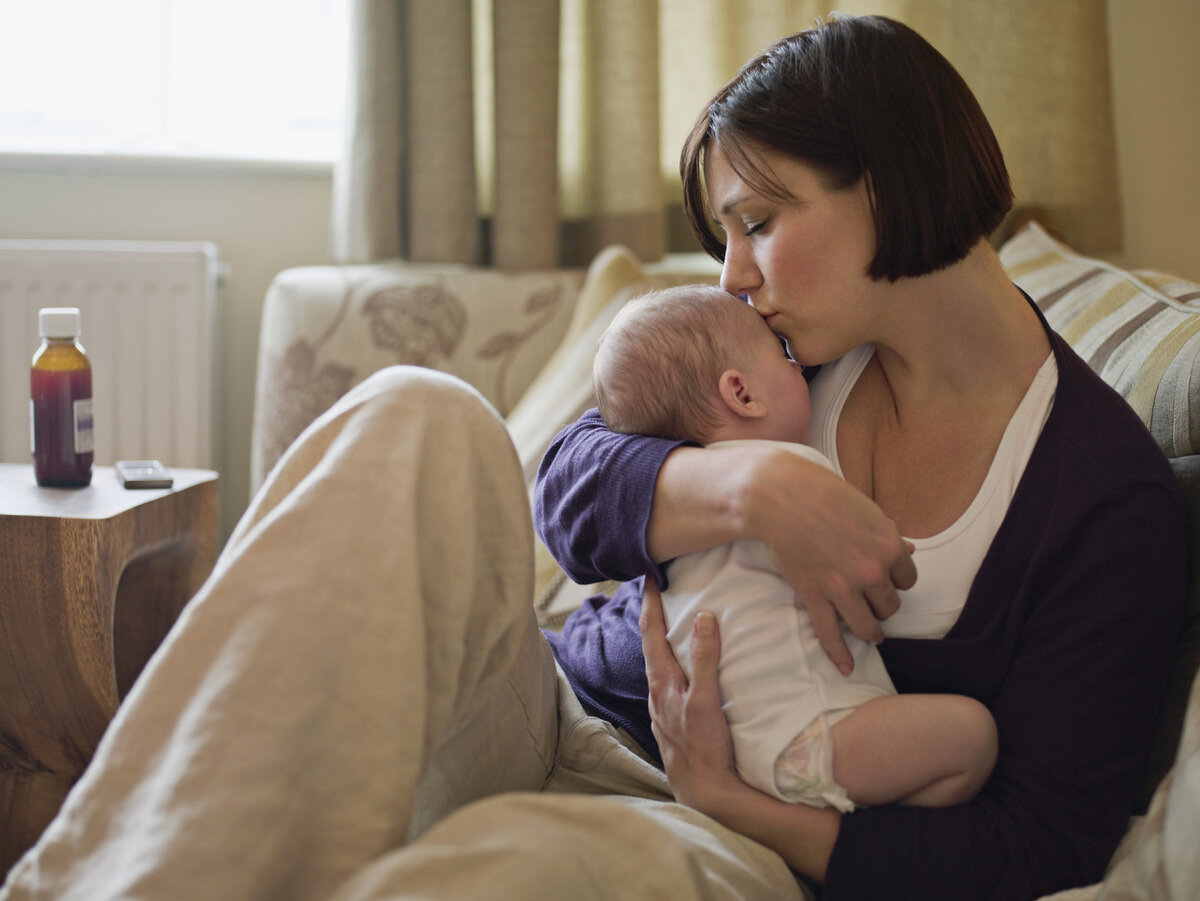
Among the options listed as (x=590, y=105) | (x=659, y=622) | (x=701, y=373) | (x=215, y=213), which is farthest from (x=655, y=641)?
(x=215, y=213)

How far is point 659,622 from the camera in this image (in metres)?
0.88

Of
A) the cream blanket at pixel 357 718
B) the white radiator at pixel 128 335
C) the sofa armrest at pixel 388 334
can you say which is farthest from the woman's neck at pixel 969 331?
the white radiator at pixel 128 335

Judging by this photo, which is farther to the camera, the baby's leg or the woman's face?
the woman's face

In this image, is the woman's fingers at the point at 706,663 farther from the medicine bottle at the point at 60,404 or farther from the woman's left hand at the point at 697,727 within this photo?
the medicine bottle at the point at 60,404

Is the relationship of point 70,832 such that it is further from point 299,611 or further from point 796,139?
point 796,139

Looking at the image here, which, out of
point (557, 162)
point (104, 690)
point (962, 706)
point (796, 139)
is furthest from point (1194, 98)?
point (104, 690)

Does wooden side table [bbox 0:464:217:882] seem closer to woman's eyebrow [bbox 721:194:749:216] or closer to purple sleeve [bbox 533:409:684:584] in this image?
purple sleeve [bbox 533:409:684:584]

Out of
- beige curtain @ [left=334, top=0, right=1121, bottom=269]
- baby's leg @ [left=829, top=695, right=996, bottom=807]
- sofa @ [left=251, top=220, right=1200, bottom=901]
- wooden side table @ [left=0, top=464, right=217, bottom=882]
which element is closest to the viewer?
baby's leg @ [left=829, top=695, right=996, bottom=807]

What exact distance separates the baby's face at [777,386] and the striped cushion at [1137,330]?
317 mm

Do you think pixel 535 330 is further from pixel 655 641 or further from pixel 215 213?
pixel 655 641

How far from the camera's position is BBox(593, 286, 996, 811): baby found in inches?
29.9

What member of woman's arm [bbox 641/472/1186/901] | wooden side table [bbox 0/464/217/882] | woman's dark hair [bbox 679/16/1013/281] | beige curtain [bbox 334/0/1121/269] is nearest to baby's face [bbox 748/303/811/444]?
woman's dark hair [bbox 679/16/1013/281]

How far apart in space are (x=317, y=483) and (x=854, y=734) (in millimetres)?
419

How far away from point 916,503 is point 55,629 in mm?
960
